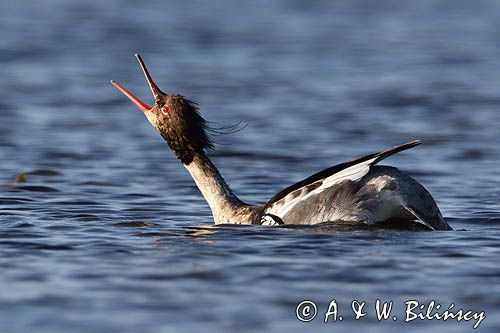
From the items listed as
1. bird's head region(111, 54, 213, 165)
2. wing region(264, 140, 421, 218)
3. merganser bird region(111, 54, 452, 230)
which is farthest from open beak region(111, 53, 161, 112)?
wing region(264, 140, 421, 218)

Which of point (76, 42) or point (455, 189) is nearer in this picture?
point (455, 189)

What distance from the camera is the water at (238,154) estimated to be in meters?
8.03

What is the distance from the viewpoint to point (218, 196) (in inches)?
436

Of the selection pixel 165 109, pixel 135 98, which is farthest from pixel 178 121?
pixel 135 98

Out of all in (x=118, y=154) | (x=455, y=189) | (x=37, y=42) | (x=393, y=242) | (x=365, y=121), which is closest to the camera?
(x=393, y=242)

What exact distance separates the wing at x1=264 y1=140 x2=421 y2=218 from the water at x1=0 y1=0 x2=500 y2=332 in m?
0.27

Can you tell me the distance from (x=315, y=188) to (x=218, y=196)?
4.02 feet

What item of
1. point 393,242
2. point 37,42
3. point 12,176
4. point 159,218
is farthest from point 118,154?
point 37,42

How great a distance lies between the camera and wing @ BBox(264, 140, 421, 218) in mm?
9953

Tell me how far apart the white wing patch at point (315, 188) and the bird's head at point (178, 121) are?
109 centimetres

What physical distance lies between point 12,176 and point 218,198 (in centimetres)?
325

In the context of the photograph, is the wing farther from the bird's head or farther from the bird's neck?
the bird's head

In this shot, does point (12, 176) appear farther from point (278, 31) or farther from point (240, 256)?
point (278, 31)

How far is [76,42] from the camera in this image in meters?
23.5
